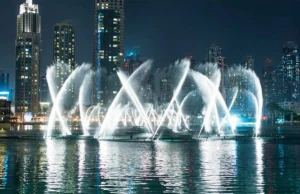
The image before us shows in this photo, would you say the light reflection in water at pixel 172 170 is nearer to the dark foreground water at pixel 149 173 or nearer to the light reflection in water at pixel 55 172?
the dark foreground water at pixel 149 173

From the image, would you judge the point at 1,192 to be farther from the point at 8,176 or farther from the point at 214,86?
the point at 214,86

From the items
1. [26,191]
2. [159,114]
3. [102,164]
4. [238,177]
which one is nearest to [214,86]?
[102,164]

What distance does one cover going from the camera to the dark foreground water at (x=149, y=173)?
89.7 feet

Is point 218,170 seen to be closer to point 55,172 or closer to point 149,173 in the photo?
point 149,173

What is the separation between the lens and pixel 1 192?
26047 mm

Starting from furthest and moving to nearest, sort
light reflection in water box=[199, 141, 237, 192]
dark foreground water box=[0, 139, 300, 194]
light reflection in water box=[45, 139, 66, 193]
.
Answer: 1. light reflection in water box=[199, 141, 237, 192]
2. light reflection in water box=[45, 139, 66, 193]
3. dark foreground water box=[0, 139, 300, 194]

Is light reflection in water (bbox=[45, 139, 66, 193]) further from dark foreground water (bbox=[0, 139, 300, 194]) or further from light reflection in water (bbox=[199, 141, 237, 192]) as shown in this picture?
light reflection in water (bbox=[199, 141, 237, 192])

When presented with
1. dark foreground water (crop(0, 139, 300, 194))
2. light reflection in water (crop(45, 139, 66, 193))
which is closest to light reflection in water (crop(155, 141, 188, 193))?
dark foreground water (crop(0, 139, 300, 194))

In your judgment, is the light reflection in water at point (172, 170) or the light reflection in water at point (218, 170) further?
the light reflection in water at point (218, 170)

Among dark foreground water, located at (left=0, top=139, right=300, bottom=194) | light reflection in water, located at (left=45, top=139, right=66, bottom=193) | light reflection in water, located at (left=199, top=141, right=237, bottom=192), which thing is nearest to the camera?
dark foreground water, located at (left=0, top=139, right=300, bottom=194)

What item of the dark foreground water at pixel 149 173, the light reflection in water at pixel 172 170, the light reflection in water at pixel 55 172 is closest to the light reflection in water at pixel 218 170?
the dark foreground water at pixel 149 173

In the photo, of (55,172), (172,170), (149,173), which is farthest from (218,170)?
(55,172)

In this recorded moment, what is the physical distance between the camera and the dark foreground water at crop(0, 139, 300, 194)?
2733cm

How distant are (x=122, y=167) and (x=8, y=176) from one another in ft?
25.0
